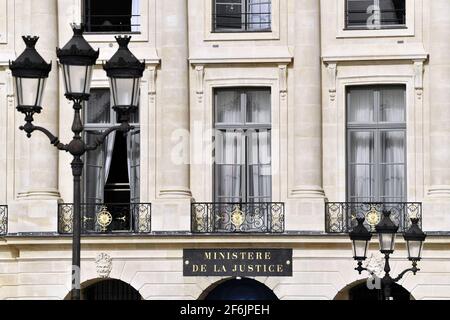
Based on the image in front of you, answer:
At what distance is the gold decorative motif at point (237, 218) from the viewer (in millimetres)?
38719

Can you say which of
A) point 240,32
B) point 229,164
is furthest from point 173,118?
point 240,32

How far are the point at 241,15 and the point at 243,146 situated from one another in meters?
3.03

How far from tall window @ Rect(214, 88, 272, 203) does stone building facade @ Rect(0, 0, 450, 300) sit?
139 millimetres

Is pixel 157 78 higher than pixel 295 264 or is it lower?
higher

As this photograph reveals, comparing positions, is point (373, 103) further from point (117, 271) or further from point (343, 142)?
point (117, 271)

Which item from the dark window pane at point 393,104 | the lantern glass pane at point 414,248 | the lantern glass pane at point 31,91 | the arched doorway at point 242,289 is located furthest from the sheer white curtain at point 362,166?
the lantern glass pane at point 31,91

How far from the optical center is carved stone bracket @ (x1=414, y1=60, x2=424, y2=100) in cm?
3844

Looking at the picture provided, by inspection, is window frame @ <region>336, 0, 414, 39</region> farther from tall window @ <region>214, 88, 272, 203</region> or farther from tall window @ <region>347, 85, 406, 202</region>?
tall window @ <region>214, 88, 272, 203</region>

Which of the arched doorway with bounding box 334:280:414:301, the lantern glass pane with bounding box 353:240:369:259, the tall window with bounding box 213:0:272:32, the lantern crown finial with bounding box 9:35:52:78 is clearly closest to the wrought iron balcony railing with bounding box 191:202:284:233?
the arched doorway with bounding box 334:280:414:301

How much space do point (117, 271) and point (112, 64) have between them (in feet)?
58.6

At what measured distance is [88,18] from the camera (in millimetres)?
39562

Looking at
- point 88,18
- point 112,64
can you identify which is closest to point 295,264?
point 88,18

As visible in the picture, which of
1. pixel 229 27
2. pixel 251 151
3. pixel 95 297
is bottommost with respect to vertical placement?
pixel 95 297

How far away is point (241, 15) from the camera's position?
39.3 metres
